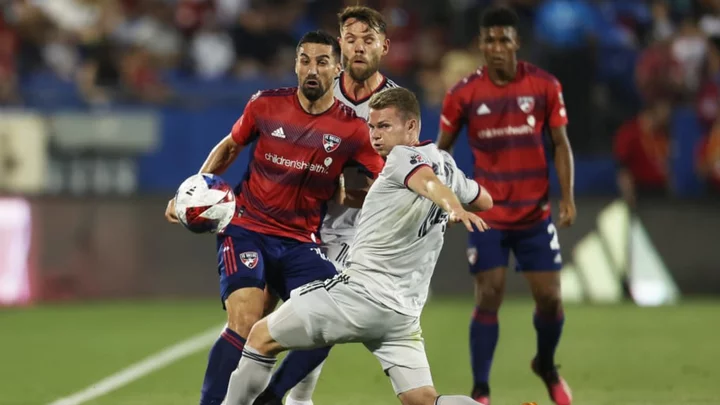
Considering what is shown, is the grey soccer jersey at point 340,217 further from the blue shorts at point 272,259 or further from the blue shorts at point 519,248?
A: the blue shorts at point 519,248

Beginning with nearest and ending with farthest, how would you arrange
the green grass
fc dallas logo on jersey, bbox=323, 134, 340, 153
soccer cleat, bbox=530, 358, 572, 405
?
fc dallas logo on jersey, bbox=323, 134, 340, 153 < soccer cleat, bbox=530, 358, 572, 405 < the green grass

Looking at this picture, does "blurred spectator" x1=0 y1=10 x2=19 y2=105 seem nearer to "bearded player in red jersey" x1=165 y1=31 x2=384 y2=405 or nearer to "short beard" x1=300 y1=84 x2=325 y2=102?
"bearded player in red jersey" x1=165 y1=31 x2=384 y2=405

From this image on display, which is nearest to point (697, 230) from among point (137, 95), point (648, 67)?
point (648, 67)

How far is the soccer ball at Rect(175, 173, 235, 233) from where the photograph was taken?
6.80 metres

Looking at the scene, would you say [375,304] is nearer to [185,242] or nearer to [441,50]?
[185,242]

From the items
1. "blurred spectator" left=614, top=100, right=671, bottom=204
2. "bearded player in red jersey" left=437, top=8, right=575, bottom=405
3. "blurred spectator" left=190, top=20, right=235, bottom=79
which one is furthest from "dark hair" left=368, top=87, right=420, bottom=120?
"blurred spectator" left=190, top=20, right=235, bottom=79

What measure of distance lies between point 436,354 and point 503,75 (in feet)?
10.0

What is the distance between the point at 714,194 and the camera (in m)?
15.0

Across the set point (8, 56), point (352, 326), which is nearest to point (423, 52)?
point (8, 56)

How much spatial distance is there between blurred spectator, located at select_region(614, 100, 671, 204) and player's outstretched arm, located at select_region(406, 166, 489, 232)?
9.45 m

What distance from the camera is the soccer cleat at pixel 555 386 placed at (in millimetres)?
8195

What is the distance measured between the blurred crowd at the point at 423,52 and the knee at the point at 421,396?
9219 millimetres

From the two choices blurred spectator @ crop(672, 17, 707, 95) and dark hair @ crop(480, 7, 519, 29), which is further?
blurred spectator @ crop(672, 17, 707, 95)

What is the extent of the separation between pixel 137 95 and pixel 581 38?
5.57 m
